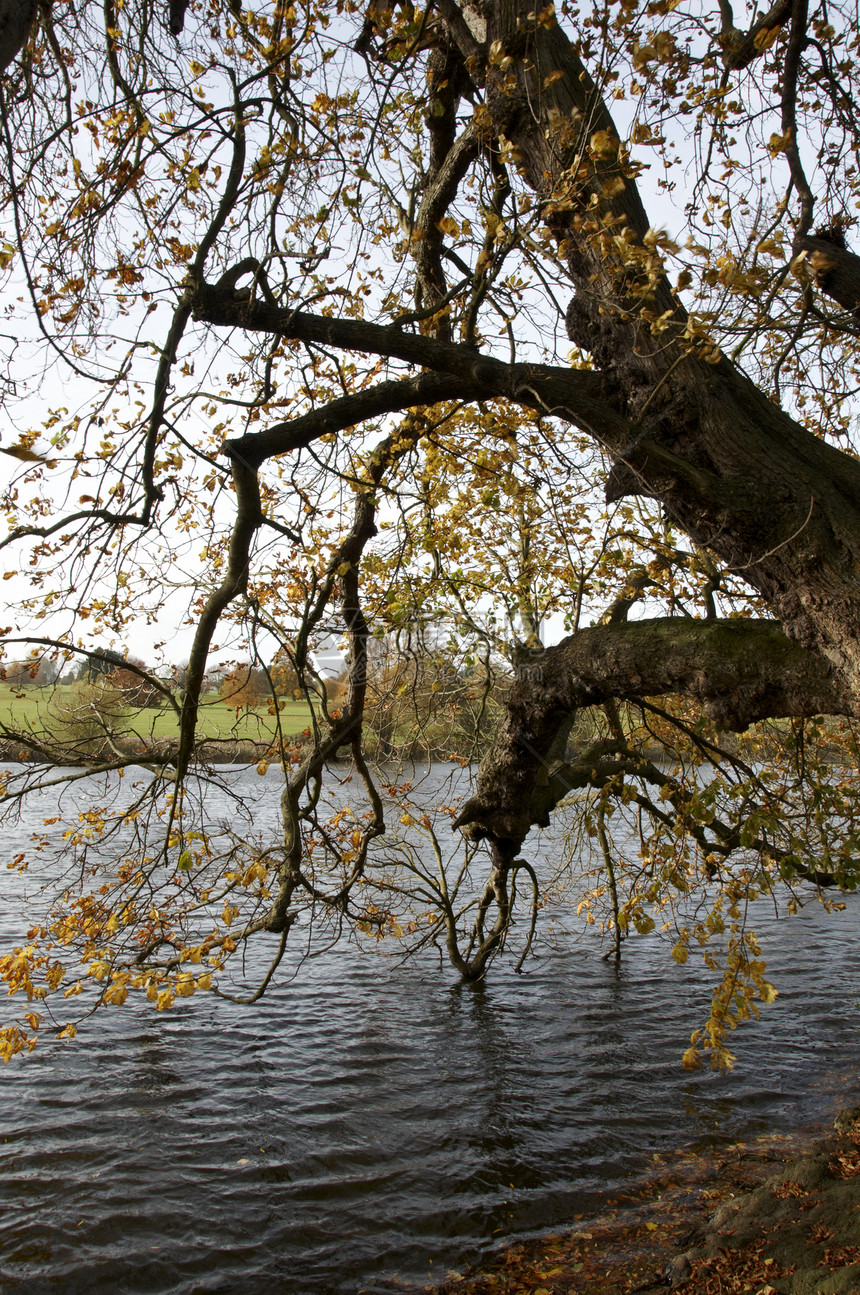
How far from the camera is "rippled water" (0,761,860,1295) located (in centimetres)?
550

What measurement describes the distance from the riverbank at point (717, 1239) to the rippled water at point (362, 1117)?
0.32 m

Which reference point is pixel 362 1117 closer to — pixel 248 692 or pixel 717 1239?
pixel 717 1239

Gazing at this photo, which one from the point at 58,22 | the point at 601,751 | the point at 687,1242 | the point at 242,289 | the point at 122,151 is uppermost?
the point at 58,22

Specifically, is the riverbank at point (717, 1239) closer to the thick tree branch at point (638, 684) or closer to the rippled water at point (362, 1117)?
the rippled water at point (362, 1117)

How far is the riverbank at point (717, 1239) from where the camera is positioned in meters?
4.09

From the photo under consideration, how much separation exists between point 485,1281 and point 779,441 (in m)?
5.12

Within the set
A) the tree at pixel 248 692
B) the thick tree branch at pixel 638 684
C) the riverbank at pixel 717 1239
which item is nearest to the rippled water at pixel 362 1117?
the riverbank at pixel 717 1239

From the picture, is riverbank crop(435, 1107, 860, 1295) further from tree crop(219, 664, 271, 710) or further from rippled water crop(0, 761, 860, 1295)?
tree crop(219, 664, 271, 710)

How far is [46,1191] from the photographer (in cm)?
610

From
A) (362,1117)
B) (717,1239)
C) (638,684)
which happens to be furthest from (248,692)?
(717,1239)

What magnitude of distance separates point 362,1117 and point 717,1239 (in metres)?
3.41

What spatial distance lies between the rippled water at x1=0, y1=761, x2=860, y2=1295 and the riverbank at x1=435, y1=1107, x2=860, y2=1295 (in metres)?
0.32

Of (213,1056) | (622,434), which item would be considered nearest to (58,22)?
(622,434)

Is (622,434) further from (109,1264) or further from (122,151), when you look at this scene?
(109,1264)
